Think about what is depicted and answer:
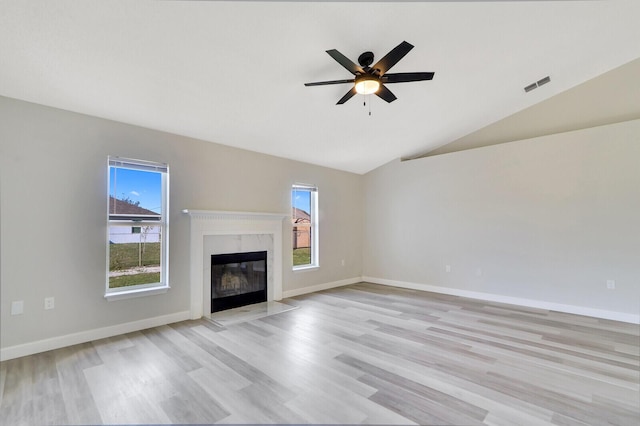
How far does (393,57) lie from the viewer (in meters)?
2.44

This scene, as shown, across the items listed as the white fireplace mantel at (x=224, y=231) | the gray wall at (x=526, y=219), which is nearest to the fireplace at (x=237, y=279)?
the white fireplace mantel at (x=224, y=231)

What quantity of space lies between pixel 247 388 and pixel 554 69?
17.2 feet

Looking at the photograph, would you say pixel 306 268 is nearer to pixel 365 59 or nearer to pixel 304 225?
pixel 304 225

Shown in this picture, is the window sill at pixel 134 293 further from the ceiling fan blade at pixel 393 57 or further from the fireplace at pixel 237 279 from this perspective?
the ceiling fan blade at pixel 393 57

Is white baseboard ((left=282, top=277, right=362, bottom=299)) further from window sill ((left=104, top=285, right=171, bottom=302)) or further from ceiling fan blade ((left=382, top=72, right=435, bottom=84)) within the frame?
ceiling fan blade ((left=382, top=72, right=435, bottom=84))

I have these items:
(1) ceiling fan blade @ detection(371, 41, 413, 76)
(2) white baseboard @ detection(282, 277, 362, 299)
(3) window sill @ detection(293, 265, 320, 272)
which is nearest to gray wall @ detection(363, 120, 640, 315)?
(2) white baseboard @ detection(282, 277, 362, 299)

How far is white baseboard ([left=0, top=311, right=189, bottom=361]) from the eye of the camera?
282cm

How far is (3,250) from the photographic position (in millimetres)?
2797

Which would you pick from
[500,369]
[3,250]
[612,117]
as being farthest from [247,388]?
[612,117]

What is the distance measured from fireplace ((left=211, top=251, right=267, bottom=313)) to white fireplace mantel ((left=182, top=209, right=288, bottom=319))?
0.61 feet

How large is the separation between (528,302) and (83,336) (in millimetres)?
6165

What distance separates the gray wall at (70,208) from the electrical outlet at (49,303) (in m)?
0.04

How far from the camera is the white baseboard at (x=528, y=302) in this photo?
397cm

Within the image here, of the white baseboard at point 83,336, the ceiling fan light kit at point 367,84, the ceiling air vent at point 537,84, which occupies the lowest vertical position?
the white baseboard at point 83,336
